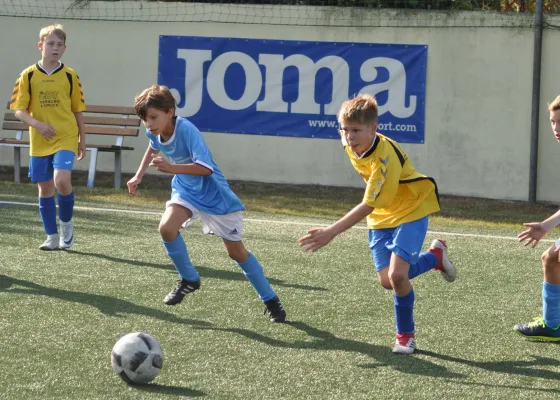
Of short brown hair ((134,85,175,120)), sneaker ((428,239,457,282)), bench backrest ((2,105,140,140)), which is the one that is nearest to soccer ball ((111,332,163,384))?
short brown hair ((134,85,175,120))

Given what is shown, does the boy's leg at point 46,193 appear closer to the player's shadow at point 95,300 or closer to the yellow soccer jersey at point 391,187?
the player's shadow at point 95,300

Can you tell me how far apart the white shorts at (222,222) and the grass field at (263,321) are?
48 cm

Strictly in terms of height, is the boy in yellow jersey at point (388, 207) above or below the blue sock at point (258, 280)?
above

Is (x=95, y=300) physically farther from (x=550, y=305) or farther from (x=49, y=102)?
(x=550, y=305)

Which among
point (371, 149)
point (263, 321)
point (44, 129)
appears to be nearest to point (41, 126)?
point (44, 129)

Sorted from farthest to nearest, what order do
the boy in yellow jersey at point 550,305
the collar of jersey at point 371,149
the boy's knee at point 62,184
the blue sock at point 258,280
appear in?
the boy's knee at point 62,184 < the blue sock at point 258,280 < the boy in yellow jersey at point 550,305 < the collar of jersey at point 371,149

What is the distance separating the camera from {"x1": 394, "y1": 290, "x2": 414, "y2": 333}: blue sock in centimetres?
508

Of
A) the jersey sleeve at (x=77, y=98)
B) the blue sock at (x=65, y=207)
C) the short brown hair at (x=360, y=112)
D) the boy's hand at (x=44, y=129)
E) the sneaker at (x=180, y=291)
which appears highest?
the jersey sleeve at (x=77, y=98)

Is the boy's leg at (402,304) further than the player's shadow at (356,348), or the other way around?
the boy's leg at (402,304)

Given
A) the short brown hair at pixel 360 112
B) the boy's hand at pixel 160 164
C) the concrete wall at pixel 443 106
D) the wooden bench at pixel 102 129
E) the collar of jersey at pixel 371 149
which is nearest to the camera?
the short brown hair at pixel 360 112

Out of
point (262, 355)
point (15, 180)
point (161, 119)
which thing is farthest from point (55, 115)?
point (15, 180)

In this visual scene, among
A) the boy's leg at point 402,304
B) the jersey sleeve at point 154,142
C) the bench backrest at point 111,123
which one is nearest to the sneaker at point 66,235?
the jersey sleeve at point 154,142

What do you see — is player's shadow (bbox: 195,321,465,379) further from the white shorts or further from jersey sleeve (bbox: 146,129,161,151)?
jersey sleeve (bbox: 146,129,161,151)

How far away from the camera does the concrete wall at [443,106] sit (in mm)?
12383
